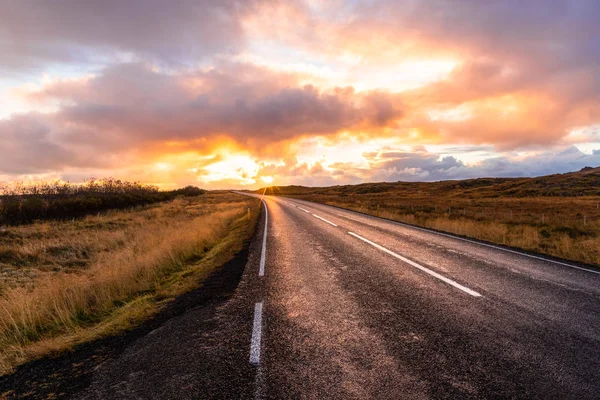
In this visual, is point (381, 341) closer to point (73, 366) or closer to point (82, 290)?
point (73, 366)

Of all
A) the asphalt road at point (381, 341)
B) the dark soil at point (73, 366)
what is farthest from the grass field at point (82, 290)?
the asphalt road at point (381, 341)

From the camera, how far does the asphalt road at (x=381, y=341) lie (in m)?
3.27

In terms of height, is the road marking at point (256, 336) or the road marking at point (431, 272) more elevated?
the road marking at point (256, 336)

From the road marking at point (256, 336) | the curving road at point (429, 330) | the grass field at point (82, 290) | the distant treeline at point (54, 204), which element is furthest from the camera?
the distant treeline at point (54, 204)

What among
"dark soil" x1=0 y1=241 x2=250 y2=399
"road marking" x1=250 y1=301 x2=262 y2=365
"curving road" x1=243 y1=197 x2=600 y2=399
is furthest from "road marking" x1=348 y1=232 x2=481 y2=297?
"dark soil" x1=0 y1=241 x2=250 y2=399

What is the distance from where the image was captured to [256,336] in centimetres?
446

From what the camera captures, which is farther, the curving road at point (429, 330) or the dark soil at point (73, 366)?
the dark soil at point (73, 366)

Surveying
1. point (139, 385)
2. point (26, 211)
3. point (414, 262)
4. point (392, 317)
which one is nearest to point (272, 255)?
point (414, 262)

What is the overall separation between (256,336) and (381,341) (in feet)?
5.54

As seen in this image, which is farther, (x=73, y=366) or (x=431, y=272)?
(x=431, y=272)

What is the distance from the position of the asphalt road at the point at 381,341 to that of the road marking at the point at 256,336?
15 mm

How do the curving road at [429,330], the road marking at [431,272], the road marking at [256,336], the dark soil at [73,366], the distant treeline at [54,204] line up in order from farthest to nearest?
the distant treeline at [54,204] → the road marking at [431,272] → the road marking at [256,336] → the dark soil at [73,366] → the curving road at [429,330]

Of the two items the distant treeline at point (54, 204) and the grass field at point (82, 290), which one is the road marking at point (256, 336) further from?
the distant treeline at point (54, 204)

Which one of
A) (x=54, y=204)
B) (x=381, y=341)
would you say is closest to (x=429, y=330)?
(x=381, y=341)
